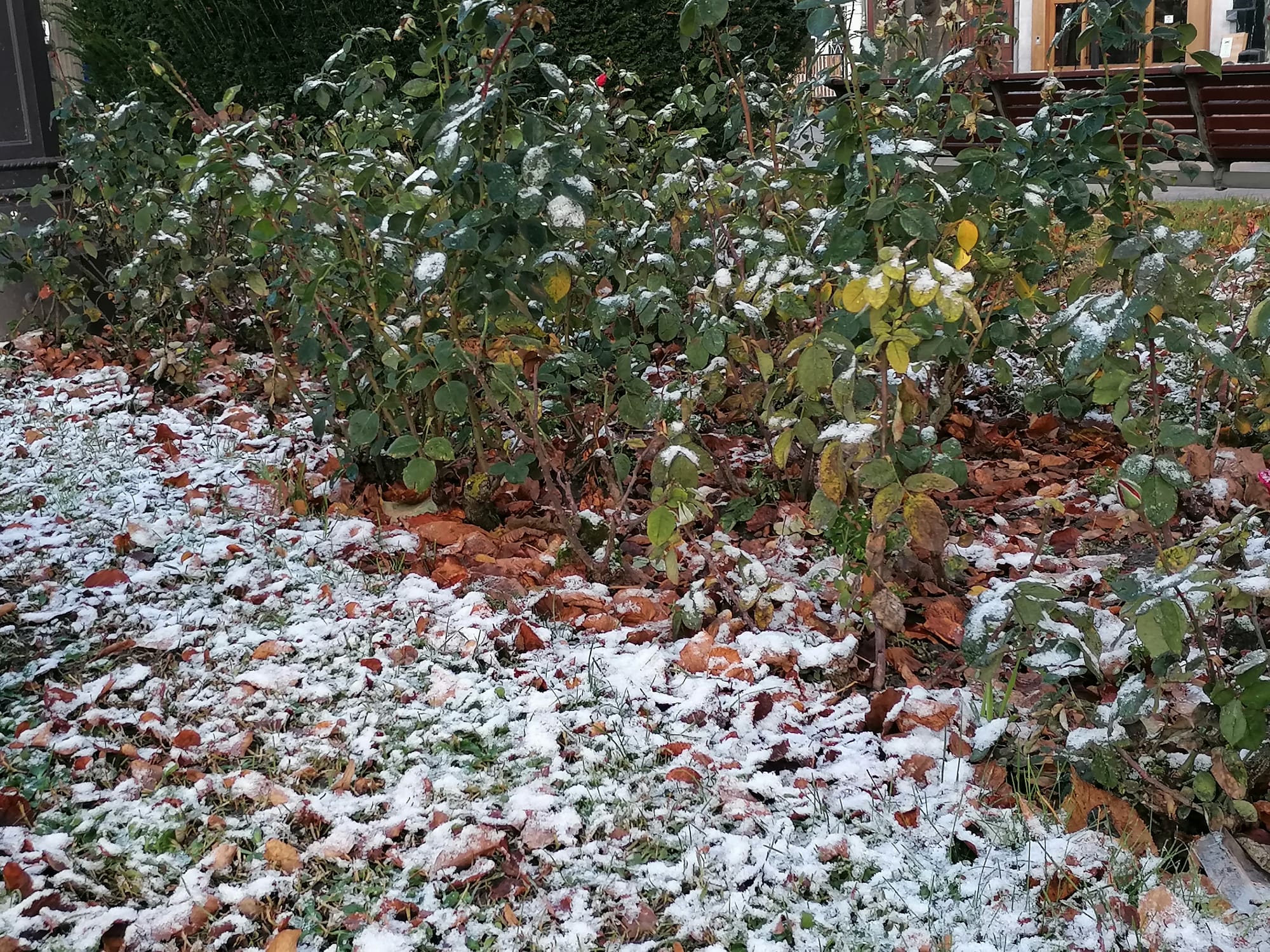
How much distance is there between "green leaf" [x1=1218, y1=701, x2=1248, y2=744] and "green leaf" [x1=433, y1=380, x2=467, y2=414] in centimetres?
175

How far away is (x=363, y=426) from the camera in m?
2.81

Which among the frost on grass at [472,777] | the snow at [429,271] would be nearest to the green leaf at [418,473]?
the frost on grass at [472,777]

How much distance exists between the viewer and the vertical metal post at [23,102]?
5.12 metres

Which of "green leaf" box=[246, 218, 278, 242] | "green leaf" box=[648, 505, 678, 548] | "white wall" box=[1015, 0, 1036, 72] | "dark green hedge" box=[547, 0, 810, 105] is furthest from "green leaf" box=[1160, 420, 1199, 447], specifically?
"white wall" box=[1015, 0, 1036, 72]

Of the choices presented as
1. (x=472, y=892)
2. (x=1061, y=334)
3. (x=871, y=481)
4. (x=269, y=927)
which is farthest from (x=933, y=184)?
(x=269, y=927)

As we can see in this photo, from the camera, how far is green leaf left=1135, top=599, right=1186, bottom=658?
1.50 metres

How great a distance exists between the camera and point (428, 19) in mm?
8867

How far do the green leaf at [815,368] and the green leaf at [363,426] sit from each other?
1.28m

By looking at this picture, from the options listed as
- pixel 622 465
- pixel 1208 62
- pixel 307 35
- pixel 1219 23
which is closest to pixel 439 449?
pixel 622 465

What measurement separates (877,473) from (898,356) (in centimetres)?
22

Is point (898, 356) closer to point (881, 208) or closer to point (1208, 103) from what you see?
point (881, 208)

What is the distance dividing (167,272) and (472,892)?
130 inches

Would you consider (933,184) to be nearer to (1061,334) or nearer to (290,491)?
(1061,334)

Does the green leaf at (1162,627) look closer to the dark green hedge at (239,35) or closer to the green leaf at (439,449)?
the green leaf at (439,449)
